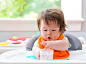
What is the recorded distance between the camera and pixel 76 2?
1.49 meters

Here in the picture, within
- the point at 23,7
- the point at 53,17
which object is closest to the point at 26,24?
the point at 23,7

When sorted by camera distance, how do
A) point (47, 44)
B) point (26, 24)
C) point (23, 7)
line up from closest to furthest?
point (47, 44) → point (26, 24) → point (23, 7)

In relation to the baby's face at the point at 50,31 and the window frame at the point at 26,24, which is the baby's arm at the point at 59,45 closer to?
the baby's face at the point at 50,31

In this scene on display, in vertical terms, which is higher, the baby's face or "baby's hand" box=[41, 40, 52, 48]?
the baby's face

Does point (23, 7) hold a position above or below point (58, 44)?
above

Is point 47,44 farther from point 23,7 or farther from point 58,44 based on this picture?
point 23,7

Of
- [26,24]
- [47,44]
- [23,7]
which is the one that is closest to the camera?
[47,44]

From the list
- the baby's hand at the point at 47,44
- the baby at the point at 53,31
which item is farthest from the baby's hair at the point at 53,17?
the baby's hand at the point at 47,44

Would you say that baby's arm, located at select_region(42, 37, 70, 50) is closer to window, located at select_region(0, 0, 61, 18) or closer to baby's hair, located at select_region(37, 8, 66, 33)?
baby's hair, located at select_region(37, 8, 66, 33)

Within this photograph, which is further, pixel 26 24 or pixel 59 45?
pixel 26 24

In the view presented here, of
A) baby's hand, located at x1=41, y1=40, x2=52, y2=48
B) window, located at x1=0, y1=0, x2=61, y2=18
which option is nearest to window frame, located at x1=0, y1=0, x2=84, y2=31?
window, located at x1=0, y1=0, x2=61, y2=18

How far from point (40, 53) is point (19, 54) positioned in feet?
0.62

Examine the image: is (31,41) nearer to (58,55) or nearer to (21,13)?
(58,55)

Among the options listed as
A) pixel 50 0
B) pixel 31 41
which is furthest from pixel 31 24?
pixel 31 41
